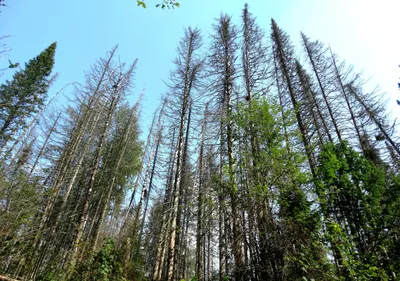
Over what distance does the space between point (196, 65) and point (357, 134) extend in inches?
383

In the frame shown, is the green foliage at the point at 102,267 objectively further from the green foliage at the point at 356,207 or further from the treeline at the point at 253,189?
the green foliage at the point at 356,207

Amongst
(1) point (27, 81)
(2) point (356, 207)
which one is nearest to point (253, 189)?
(2) point (356, 207)

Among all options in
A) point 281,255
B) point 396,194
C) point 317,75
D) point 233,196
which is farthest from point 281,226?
point 317,75

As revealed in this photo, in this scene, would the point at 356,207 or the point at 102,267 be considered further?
the point at 356,207

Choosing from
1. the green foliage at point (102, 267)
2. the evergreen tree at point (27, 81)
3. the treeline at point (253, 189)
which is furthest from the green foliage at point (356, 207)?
the evergreen tree at point (27, 81)

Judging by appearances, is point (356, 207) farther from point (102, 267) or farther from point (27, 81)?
point (27, 81)

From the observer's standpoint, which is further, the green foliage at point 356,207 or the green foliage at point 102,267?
the green foliage at point 102,267

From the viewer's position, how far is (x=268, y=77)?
961cm

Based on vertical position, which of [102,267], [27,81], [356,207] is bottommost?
[102,267]

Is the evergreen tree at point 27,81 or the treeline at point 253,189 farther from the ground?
the evergreen tree at point 27,81

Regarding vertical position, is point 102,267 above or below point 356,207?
below

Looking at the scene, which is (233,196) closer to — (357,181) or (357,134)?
(357,181)

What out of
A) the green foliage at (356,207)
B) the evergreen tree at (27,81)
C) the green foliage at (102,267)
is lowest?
the green foliage at (102,267)

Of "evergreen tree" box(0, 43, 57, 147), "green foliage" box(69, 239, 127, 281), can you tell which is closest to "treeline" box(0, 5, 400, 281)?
"green foliage" box(69, 239, 127, 281)
